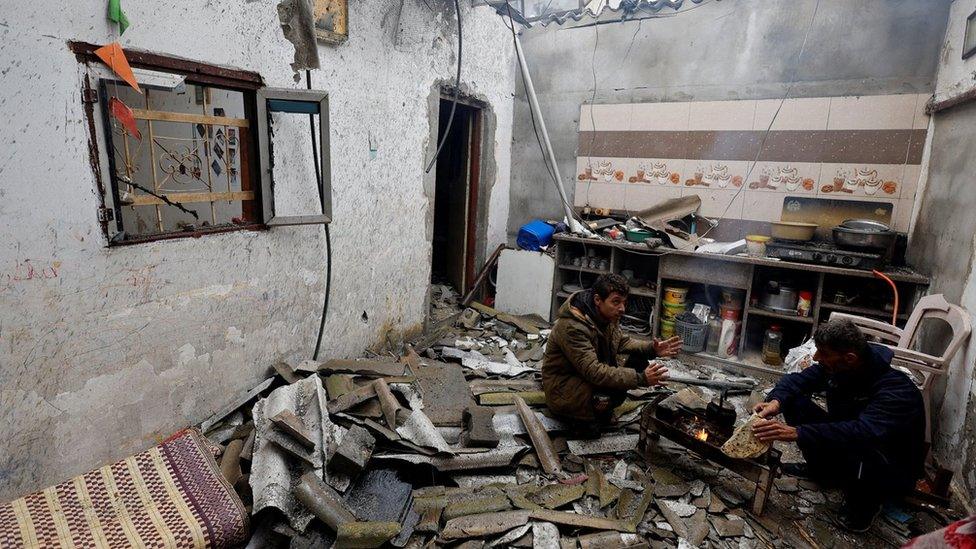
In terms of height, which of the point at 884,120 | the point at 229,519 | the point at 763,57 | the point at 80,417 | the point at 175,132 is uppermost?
the point at 763,57

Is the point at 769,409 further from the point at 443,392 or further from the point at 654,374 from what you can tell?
the point at 443,392

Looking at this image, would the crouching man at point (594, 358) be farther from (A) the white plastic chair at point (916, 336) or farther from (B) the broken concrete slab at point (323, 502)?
(B) the broken concrete slab at point (323, 502)

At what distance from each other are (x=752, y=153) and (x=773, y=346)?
8.00 ft

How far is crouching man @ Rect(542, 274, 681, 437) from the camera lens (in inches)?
155

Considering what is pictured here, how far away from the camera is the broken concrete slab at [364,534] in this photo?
2.95 meters

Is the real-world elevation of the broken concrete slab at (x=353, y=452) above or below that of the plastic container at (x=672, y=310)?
below

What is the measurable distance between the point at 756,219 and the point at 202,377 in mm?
6438

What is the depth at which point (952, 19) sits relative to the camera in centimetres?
519

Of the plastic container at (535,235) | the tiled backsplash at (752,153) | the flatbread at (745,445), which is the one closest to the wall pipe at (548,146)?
the plastic container at (535,235)

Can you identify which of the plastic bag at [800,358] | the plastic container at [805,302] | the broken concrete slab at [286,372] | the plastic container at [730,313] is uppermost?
the plastic container at [805,302]

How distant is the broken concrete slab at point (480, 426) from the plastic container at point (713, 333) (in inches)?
128

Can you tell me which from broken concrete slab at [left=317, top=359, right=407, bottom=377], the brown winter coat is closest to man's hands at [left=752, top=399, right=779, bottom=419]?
the brown winter coat

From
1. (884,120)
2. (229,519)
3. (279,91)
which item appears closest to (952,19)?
(884,120)

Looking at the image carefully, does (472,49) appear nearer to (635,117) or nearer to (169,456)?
(635,117)
